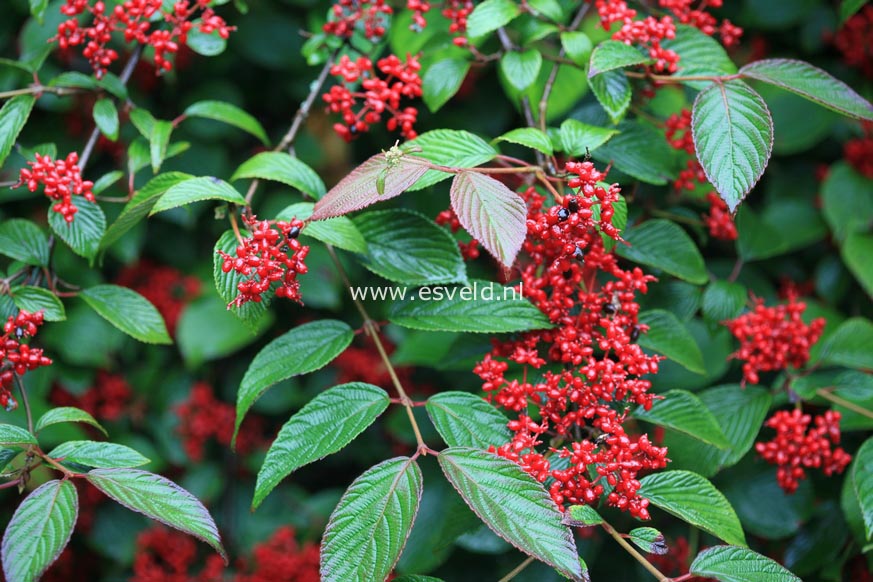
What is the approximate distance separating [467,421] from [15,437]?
2.44ft

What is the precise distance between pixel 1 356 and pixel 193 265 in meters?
1.21

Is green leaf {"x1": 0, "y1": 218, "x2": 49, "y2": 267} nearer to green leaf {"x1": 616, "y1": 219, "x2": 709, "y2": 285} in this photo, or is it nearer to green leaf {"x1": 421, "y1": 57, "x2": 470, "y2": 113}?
green leaf {"x1": 421, "y1": 57, "x2": 470, "y2": 113}

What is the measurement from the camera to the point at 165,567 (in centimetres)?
252

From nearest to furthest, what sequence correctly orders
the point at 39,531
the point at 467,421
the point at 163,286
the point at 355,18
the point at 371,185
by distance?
1. the point at 39,531
2. the point at 371,185
3. the point at 467,421
4. the point at 355,18
5. the point at 163,286

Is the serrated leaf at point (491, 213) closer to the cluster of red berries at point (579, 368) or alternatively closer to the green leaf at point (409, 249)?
the cluster of red berries at point (579, 368)

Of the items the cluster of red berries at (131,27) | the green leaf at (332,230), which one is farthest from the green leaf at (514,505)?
the cluster of red berries at (131,27)

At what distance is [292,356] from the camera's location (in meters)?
1.54

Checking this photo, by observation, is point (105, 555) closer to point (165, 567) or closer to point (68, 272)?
Result: point (165, 567)

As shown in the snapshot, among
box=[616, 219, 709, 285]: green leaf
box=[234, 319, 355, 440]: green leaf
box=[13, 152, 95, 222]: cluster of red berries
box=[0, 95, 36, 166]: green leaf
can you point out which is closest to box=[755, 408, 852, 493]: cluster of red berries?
box=[616, 219, 709, 285]: green leaf

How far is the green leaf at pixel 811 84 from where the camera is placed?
1.52m

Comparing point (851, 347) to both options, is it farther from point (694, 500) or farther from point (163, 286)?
point (163, 286)

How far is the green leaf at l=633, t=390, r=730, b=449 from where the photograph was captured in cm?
150

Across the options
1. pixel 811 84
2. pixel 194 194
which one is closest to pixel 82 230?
→ pixel 194 194

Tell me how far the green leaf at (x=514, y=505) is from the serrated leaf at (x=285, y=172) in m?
0.67
